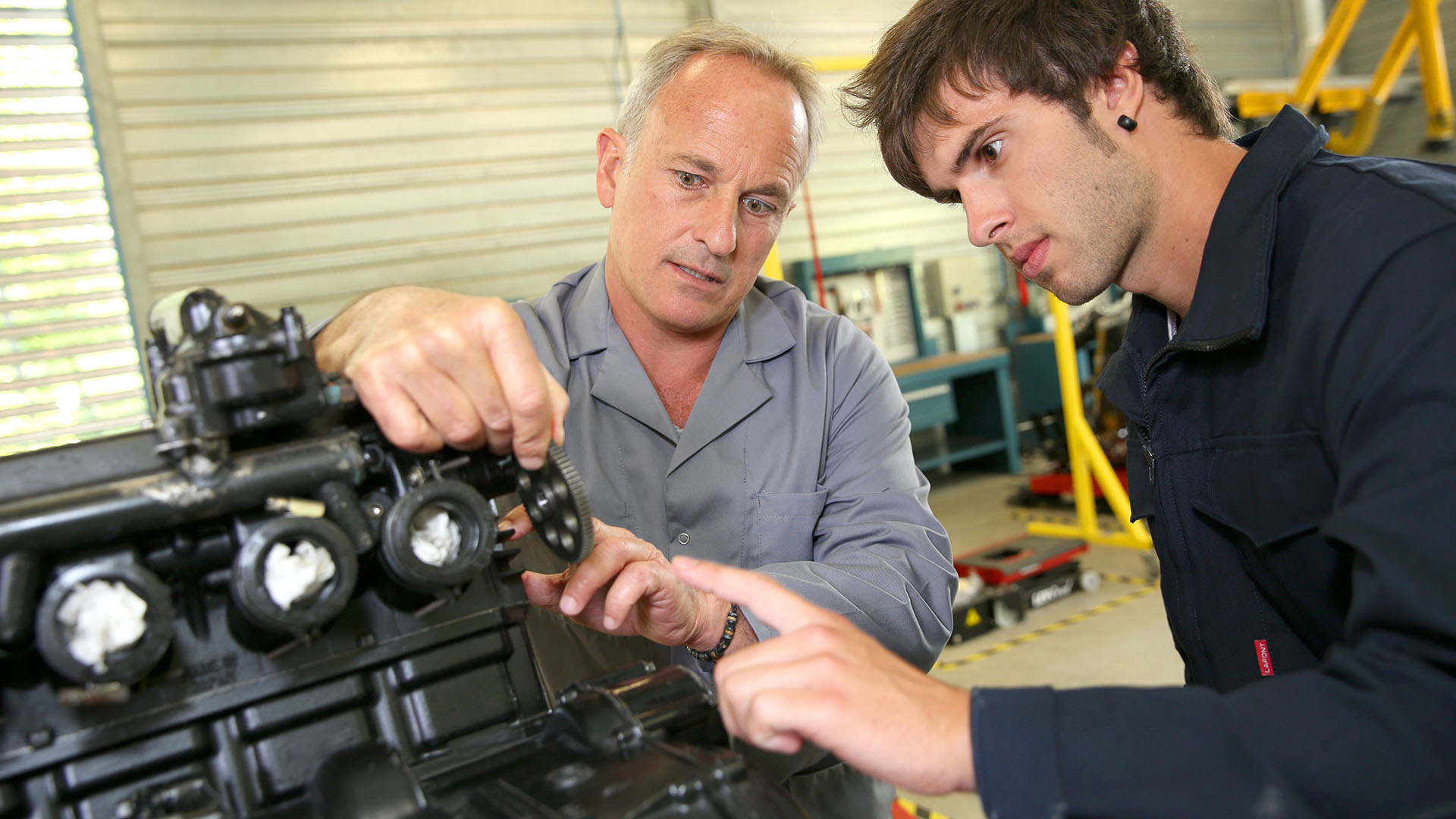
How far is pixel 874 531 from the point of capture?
169 centimetres

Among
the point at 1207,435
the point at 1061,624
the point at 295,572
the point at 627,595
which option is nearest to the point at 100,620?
the point at 295,572

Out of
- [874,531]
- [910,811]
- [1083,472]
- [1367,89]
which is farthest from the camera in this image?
[1367,89]

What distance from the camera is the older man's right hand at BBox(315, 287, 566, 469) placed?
929 mm

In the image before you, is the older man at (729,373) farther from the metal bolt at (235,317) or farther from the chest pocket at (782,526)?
the metal bolt at (235,317)

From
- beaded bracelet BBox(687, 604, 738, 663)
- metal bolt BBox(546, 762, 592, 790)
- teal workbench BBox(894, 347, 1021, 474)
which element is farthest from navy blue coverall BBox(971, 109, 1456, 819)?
teal workbench BBox(894, 347, 1021, 474)

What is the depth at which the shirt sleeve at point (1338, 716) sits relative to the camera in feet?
2.37

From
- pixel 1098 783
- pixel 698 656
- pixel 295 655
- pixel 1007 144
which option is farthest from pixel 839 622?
pixel 1007 144

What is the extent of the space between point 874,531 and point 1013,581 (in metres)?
2.84

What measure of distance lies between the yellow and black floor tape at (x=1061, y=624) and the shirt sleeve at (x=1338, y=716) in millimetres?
3084

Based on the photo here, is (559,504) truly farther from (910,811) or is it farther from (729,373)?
(910,811)

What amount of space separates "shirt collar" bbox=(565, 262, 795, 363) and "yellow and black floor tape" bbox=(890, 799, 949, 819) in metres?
1.29

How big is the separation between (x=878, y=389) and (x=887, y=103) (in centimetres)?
59

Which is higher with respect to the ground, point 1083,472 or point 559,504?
point 559,504

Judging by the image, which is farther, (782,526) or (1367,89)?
(1367,89)
